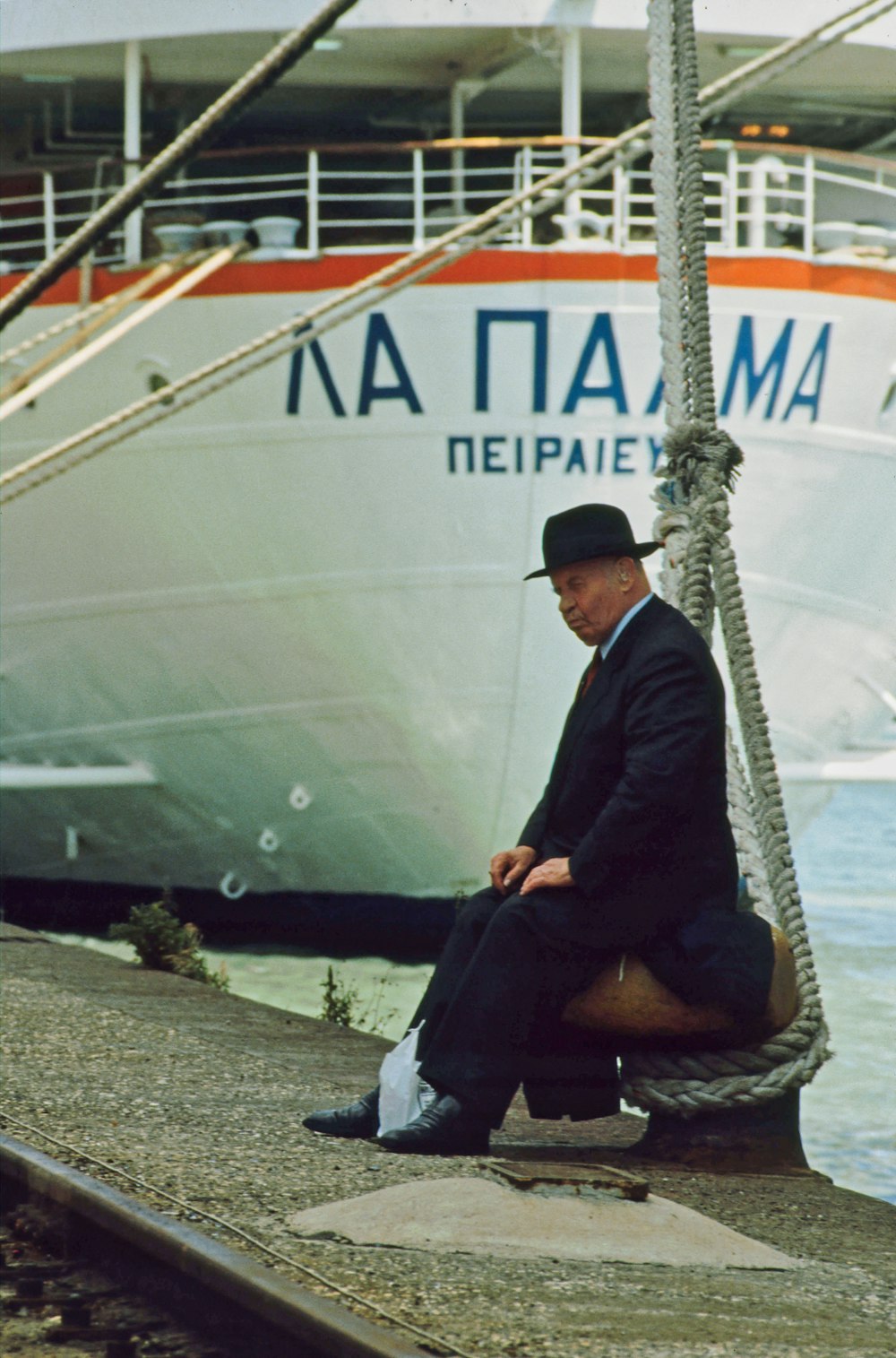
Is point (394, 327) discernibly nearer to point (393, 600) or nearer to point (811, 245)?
point (393, 600)

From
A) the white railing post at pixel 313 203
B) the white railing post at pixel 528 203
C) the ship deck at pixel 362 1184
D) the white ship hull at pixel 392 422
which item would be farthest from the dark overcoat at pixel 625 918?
the white railing post at pixel 313 203

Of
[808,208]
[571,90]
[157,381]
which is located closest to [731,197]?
[808,208]

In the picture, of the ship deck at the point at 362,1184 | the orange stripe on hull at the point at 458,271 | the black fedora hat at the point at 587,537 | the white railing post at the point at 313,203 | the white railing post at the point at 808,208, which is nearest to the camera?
the ship deck at the point at 362,1184

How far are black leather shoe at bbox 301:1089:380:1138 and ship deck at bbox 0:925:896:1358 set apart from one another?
0.06 metres

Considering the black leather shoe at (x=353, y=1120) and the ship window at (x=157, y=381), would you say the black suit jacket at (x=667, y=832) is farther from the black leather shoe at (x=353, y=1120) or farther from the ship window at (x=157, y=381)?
the ship window at (x=157, y=381)

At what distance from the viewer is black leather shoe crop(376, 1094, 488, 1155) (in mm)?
3848

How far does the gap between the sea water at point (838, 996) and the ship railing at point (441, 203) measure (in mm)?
3622

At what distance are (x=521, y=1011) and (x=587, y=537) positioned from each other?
0.90 m

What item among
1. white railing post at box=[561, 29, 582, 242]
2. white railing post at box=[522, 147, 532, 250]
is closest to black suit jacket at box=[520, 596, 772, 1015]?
white railing post at box=[522, 147, 532, 250]

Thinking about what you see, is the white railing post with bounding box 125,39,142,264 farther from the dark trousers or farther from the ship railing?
the dark trousers

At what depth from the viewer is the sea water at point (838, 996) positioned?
7.45m

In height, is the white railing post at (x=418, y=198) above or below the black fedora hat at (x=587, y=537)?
above

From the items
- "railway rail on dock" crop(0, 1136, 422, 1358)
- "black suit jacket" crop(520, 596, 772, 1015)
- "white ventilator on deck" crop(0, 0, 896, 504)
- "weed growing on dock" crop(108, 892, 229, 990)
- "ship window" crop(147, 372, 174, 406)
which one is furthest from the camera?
"ship window" crop(147, 372, 174, 406)

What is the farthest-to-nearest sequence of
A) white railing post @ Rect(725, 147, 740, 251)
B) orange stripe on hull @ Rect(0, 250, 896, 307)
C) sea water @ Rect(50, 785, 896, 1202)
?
orange stripe on hull @ Rect(0, 250, 896, 307) → white railing post @ Rect(725, 147, 740, 251) → sea water @ Rect(50, 785, 896, 1202)
